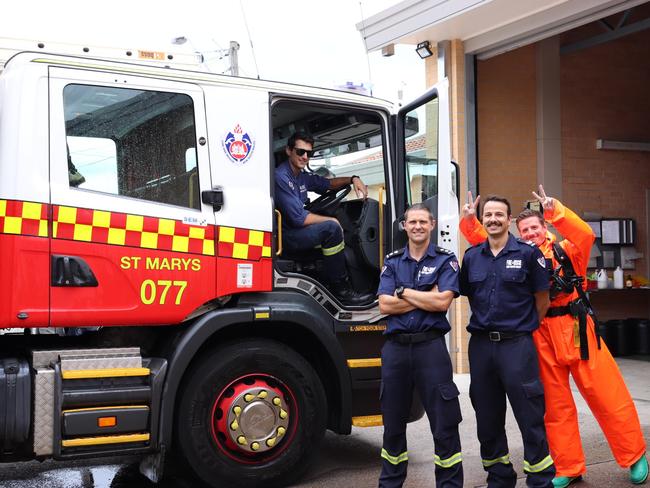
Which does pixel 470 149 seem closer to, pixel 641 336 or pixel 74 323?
pixel 641 336

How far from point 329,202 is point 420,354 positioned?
182 centimetres

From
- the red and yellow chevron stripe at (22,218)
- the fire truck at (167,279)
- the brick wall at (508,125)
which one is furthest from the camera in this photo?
the brick wall at (508,125)

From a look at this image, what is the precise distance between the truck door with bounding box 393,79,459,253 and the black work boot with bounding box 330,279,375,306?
1.30 feet

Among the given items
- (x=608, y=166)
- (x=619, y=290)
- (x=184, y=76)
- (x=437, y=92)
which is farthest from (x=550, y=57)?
(x=184, y=76)

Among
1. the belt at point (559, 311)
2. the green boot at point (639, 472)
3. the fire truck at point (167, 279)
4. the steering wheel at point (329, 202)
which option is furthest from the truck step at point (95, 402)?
the green boot at point (639, 472)

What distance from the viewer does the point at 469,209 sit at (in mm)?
5305

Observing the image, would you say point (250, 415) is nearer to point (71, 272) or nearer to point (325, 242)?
point (325, 242)

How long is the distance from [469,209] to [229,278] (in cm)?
152

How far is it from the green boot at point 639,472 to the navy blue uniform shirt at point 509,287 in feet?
4.03

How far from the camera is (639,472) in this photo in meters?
5.27

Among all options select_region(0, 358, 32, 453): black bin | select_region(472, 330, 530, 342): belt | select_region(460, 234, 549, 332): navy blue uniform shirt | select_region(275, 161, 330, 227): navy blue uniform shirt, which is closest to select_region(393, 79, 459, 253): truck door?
select_region(275, 161, 330, 227): navy blue uniform shirt

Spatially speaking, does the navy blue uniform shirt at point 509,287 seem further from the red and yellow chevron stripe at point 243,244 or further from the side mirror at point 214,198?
the side mirror at point 214,198

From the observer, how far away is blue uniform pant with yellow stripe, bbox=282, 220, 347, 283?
557cm

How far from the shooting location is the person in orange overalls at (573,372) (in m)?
5.18
